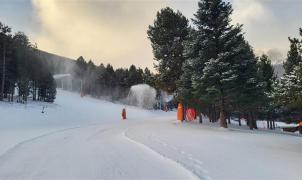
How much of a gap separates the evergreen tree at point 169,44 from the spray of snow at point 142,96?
5271 centimetres

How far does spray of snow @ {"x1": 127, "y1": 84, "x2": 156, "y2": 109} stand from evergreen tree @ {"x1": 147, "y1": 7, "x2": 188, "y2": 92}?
2075 inches

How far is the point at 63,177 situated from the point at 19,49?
1756 inches

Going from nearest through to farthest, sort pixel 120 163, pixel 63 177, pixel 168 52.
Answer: pixel 63 177
pixel 120 163
pixel 168 52

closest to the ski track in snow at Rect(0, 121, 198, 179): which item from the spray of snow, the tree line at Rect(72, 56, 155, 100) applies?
the spray of snow

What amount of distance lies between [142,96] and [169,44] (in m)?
56.4

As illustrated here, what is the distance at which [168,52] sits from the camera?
111ft

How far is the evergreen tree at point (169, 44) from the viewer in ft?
109

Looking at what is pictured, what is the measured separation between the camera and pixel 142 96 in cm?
8994

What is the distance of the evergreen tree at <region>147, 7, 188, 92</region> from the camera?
109ft

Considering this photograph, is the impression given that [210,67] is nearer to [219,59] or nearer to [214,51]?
[219,59]

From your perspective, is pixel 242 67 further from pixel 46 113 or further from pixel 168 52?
pixel 46 113

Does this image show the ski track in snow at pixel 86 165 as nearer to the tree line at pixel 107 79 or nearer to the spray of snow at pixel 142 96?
the spray of snow at pixel 142 96

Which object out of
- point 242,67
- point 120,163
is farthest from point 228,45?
point 120,163

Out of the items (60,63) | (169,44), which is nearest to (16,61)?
(169,44)
